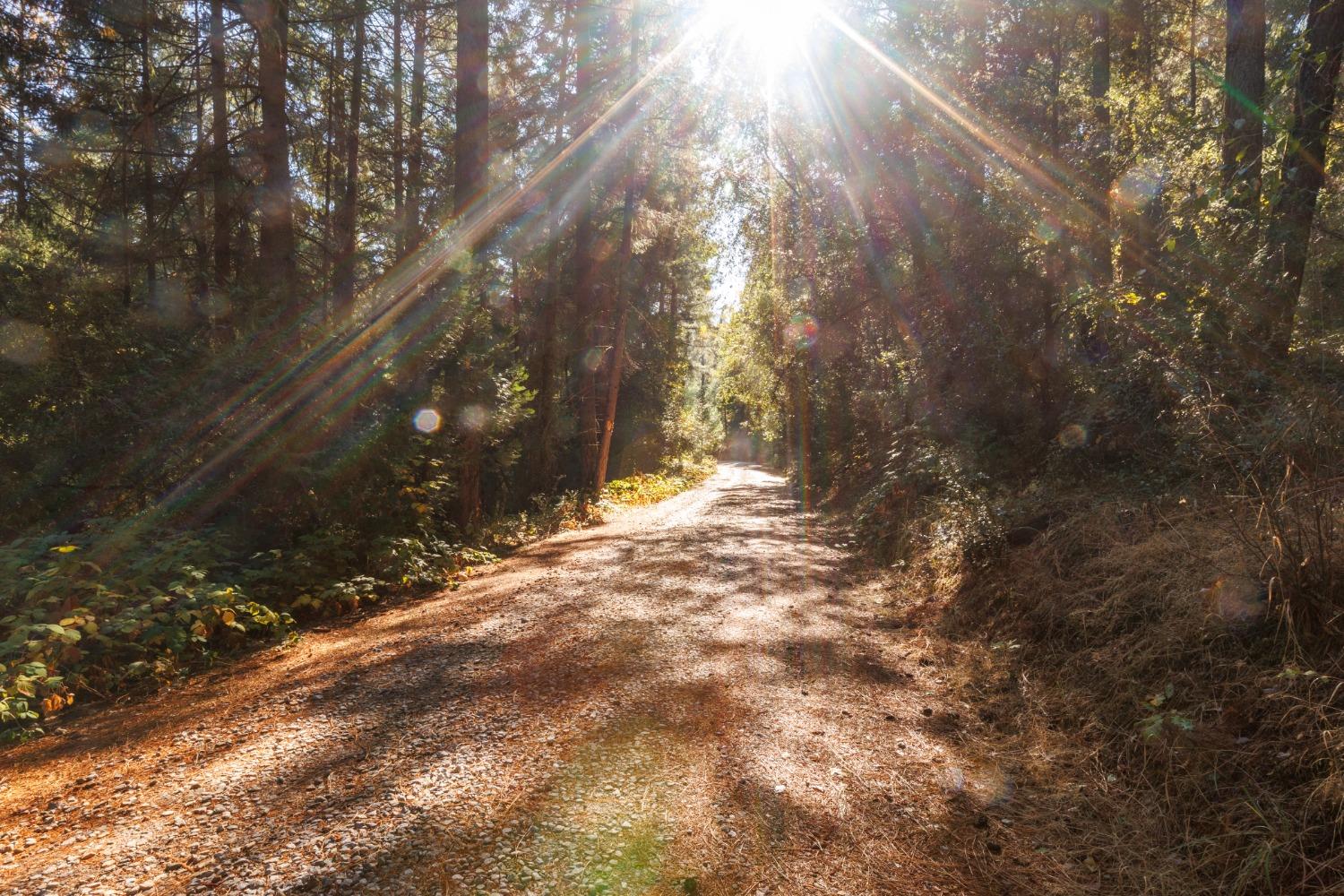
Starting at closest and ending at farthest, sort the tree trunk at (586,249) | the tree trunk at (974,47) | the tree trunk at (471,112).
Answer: the tree trunk at (471,112) → the tree trunk at (974,47) → the tree trunk at (586,249)

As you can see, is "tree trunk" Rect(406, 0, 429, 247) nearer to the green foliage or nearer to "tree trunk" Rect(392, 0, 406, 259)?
"tree trunk" Rect(392, 0, 406, 259)

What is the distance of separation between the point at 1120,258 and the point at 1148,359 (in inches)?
91.2

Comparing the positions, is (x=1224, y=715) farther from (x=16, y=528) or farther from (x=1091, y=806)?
(x=16, y=528)

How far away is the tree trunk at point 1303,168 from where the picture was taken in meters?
4.85

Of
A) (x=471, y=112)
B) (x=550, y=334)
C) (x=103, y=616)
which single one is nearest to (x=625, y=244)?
(x=550, y=334)

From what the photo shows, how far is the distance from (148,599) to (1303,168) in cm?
1042

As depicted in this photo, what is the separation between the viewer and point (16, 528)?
687cm

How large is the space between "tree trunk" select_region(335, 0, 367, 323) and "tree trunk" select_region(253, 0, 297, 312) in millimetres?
800

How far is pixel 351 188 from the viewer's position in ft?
37.7

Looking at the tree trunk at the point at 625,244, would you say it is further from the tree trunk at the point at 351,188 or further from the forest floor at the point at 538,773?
the forest floor at the point at 538,773

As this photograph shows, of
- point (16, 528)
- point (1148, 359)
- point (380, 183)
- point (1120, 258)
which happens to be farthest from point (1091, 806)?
point (380, 183)

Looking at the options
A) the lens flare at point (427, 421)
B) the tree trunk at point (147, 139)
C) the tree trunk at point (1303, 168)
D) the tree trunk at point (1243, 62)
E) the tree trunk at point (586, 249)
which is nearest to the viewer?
the tree trunk at point (1303, 168)

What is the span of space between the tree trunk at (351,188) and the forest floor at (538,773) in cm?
598

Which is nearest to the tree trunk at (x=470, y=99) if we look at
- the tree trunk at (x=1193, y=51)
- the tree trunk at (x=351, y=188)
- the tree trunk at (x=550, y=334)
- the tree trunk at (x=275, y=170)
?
the tree trunk at (x=351, y=188)
